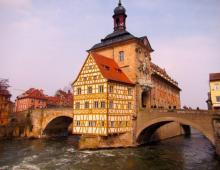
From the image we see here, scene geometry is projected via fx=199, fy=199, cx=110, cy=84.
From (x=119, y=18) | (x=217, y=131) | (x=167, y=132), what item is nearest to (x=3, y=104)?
(x=119, y=18)

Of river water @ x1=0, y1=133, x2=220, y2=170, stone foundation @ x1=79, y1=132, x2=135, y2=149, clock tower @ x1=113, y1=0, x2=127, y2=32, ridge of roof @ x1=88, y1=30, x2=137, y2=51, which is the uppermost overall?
clock tower @ x1=113, y1=0, x2=127, y2=32

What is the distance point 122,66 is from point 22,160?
63.7ft

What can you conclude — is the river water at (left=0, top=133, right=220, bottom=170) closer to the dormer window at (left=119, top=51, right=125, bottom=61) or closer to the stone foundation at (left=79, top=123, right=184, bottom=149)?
the stone foundation at (left=79, top=123, right=184, bottom=149)

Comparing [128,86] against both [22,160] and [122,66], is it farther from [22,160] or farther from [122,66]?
[22,160]

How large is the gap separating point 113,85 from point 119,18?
15.6m

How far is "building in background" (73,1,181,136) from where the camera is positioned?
26.8 metres

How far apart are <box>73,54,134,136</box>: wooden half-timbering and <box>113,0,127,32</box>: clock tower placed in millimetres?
11365

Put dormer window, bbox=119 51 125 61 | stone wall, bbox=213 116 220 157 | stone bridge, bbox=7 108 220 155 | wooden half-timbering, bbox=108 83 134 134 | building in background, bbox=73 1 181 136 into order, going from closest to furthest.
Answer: stone wall, bbox=213 116 220 157
stone bridge, bbox=7 108 220 155
building in background, bbox=73 1 181 136
wooden half-timbering, bbox=108 83 134 134
dormer window, bbox=119 51 125 61

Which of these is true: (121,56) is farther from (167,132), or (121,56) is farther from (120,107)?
(167,132)

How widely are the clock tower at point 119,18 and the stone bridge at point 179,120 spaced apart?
16.6m

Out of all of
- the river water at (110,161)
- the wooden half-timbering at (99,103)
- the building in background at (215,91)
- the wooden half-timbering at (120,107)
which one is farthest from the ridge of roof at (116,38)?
the river water at (110,161)

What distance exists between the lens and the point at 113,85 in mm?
27672

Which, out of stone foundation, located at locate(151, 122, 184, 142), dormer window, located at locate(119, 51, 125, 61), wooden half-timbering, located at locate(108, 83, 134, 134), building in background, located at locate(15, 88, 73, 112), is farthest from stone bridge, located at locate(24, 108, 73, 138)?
building in background, located at locate(15, 88, 73, 112)

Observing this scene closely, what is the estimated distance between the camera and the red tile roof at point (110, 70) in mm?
28016
